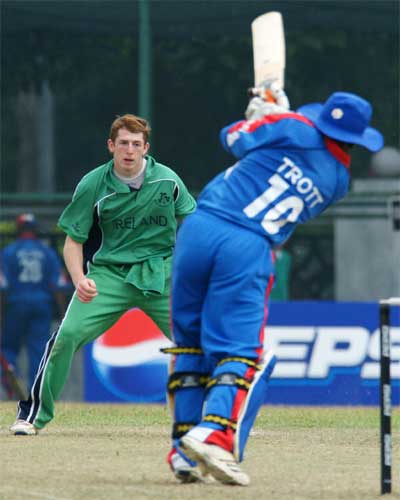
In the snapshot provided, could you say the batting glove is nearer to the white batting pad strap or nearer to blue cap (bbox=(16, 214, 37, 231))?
the white batting pad strap

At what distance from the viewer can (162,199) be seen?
9852mm

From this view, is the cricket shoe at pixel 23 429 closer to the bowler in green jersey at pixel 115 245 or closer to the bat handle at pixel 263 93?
the bowler in green jersey at pixel 115 245

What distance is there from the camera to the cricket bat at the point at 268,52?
7.93 m

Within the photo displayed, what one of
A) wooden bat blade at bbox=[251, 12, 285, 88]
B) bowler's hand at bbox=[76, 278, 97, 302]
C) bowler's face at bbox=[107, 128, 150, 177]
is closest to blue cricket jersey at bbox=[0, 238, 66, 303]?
bowler's face at bbox=[107, 128, 150, 177]

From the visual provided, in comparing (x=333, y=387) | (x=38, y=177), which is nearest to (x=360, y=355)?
(x=333, y=387)

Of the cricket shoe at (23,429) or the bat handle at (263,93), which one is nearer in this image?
the bat handle at (263,93)

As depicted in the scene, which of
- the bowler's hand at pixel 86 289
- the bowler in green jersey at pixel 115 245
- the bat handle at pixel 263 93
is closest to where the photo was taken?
the bat handle at pixel 263 93

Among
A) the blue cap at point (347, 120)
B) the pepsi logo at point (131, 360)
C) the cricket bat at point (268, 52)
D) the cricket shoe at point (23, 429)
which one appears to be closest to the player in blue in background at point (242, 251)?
the blue cap at point (347, 120)

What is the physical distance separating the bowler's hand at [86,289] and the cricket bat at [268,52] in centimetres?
166

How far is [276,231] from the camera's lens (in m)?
7.55

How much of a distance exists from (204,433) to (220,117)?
12.3 metres

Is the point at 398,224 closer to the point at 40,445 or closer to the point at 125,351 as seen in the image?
the point at 125,351

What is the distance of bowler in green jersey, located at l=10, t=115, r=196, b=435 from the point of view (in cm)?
964

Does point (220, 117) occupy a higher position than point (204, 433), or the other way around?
point (220, 117)
